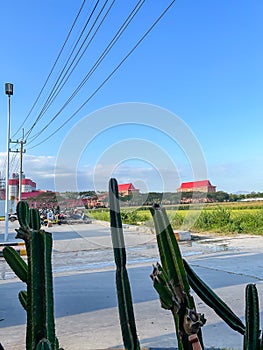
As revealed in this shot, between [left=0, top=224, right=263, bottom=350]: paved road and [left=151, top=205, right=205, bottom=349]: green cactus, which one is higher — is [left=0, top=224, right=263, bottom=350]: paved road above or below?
below

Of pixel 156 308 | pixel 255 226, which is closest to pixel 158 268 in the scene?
pixel 156 308

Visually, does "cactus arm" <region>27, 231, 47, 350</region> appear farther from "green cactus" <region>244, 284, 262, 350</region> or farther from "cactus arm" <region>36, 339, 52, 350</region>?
"green cactus" <region>244, 284, 262, 350</region>

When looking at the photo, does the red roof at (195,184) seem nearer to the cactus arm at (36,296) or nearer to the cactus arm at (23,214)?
the cactus arm at (23,214)

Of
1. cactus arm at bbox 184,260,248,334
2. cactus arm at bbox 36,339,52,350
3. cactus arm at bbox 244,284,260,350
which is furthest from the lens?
cactus arm at bbox 184,260,248,334

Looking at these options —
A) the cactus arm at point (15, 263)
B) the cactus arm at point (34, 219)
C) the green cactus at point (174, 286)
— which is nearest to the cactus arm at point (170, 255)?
the green cactus at point (174, 286)

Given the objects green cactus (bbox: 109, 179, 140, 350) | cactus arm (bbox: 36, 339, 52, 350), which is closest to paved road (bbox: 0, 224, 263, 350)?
green cactus (bbox: 109, 179, 140, 350)

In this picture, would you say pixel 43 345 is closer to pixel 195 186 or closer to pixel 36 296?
pixel 36 296

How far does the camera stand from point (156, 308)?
11.4ft

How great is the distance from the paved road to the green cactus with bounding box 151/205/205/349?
165 cm

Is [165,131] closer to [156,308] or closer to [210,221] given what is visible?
[156,308]

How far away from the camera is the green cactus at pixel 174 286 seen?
3.18ft

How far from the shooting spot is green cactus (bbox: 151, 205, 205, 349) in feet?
3.18

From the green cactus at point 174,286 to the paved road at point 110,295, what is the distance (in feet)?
5.41

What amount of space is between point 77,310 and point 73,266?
8.64 ft
